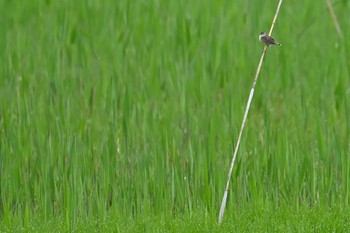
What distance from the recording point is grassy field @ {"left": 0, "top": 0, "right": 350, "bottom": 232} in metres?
4.37

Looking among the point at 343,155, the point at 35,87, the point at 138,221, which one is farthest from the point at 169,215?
the point at 35,87

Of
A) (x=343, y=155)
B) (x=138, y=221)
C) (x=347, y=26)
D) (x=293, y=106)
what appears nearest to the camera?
(x=138, y=221)

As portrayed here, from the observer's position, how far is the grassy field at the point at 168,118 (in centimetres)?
437

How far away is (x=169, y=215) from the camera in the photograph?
13.9 ft

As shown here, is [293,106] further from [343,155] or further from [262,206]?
[262,206]

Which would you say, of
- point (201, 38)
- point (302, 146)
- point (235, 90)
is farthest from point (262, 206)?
point (201, 38)

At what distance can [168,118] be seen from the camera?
16.8 feet

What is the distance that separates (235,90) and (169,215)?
1606 mm

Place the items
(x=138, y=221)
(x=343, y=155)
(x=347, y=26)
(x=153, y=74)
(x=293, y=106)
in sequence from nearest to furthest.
Result: (x=138, y=221), (x=343, y=155), (x=293, y=106), (x=153, y=74), (x=347, y=26)

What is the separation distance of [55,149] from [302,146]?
1231mm

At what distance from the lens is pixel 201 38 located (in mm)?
6578

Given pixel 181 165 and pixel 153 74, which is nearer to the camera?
pixel 181 165

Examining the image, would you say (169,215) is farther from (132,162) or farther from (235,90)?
(235,90)

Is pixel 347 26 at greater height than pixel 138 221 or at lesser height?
greater
